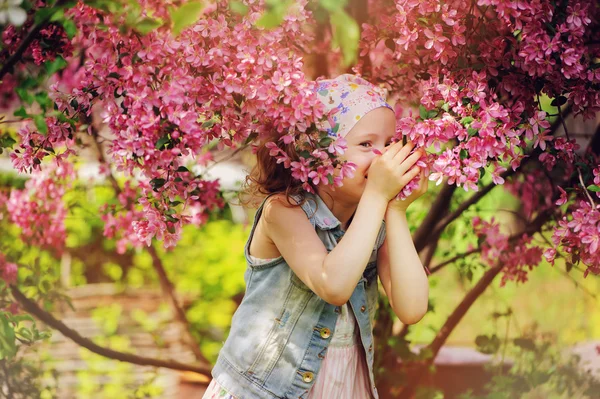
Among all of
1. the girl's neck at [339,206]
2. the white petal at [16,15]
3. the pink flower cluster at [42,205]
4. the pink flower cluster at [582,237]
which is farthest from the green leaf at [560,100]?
the pink flower cluster at [42,205]

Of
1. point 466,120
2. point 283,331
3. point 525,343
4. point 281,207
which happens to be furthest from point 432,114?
point 525,343

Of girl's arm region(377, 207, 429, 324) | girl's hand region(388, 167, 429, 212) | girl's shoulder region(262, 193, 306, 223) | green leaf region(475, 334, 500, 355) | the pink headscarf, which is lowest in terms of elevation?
green leaf region(475, 334, 500, 355)

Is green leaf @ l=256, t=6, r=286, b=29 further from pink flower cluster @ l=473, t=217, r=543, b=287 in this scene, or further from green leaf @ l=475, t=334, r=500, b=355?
green leaf @ l=475, t=334, r=500, b=355

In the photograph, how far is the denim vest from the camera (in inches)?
80.3

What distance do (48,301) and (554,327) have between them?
2967 millimetres

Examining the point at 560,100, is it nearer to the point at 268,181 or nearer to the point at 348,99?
the point at 348,99

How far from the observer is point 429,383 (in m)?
3.44

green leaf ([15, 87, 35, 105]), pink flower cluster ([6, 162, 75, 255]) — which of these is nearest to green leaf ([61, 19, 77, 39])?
green leaf ([15, 87, 35, 105])

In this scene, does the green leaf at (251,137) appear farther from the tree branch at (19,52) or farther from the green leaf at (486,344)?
the green leaf at (486,344)

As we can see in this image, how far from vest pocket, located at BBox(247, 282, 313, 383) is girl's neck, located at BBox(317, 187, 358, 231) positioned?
238 millimetres

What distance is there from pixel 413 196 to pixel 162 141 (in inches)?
25.6

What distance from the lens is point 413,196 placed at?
1942mm

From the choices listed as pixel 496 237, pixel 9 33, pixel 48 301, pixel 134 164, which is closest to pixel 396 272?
pixel 134 164

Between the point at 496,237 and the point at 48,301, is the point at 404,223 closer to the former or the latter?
the point at 496,237
